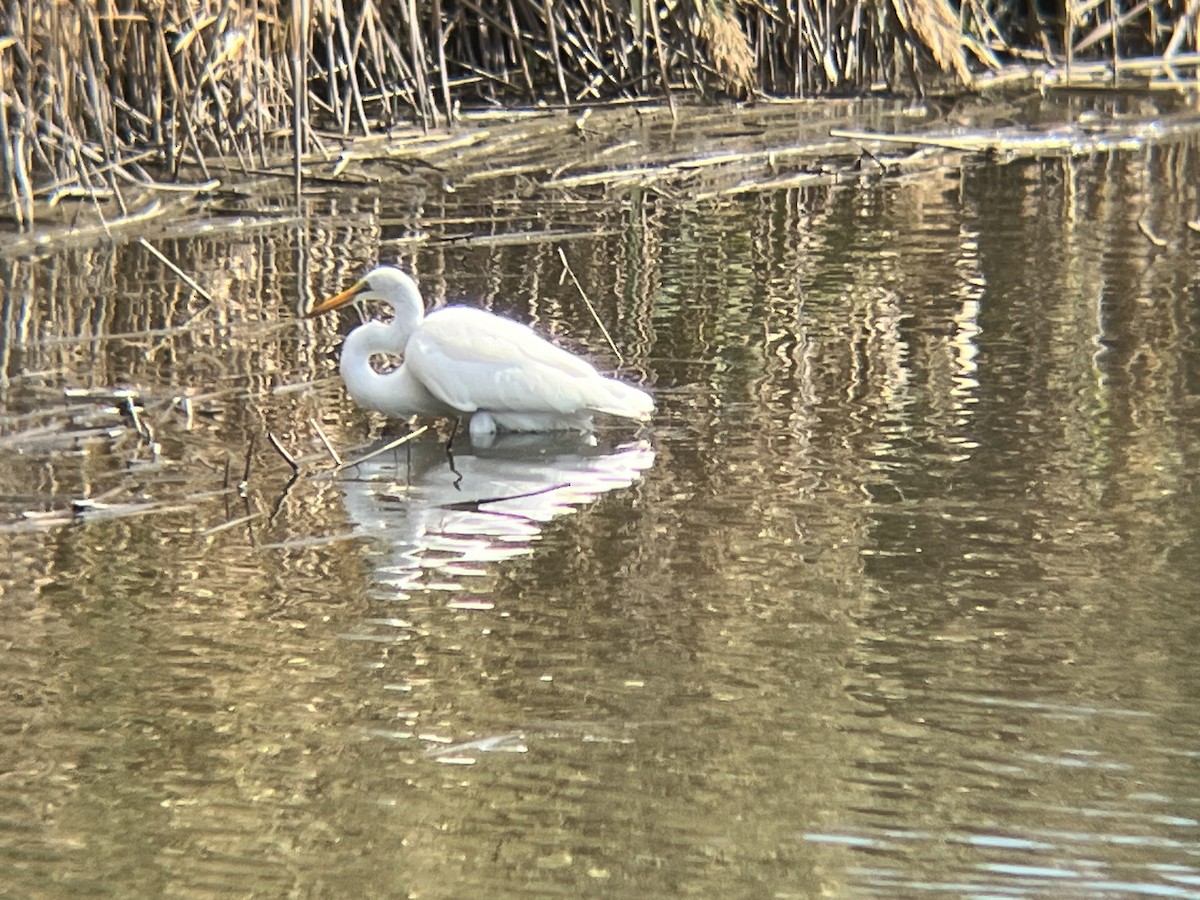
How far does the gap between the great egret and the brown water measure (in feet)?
0.37

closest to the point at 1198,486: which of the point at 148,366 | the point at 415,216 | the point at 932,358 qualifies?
the point at 932,358

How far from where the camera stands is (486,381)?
254 inches

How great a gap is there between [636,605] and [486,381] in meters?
1.67

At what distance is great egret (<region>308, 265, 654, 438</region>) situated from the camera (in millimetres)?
6438

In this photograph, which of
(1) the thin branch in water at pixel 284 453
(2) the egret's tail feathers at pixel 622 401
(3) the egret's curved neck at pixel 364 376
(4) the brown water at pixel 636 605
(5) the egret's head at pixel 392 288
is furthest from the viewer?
(5) the egret's head at pixel 392 288

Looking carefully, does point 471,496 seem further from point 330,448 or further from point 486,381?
point 486,381

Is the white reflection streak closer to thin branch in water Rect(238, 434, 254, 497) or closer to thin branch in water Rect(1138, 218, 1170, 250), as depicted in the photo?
thin branch in water Rect(238, 434, 254, 497)

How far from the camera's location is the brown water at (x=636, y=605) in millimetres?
3707

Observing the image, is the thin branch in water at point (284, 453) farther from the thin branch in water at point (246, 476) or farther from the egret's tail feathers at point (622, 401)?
the egret's tail feathers at point (622, 401)

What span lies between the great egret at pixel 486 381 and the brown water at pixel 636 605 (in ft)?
0.37

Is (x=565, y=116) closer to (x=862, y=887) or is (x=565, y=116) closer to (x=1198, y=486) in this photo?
(x=1198, y=486)

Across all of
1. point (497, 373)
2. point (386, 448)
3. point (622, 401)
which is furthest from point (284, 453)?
point (622, 401)

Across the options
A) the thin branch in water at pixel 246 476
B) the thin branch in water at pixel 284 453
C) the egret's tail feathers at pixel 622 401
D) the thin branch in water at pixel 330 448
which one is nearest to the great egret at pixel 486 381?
the egret's tail feathers at pixel 622 401

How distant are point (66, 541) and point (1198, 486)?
9.27 feet
